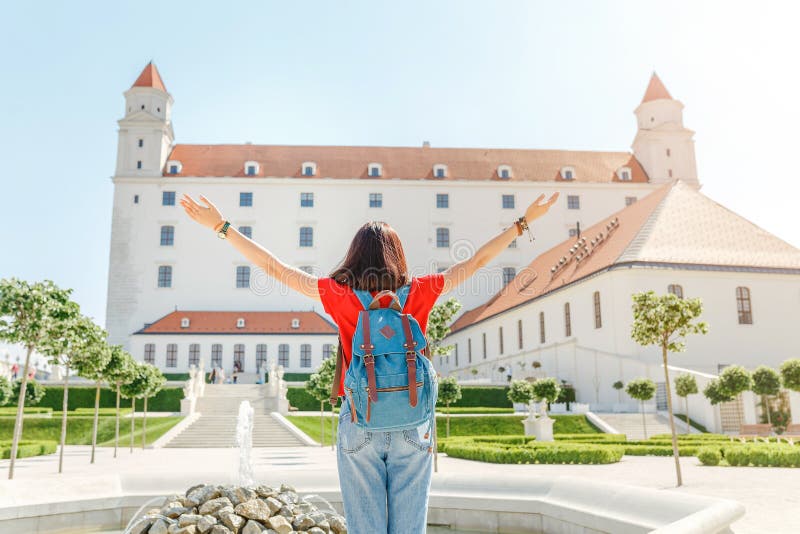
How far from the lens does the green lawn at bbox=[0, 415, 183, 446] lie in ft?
94.1

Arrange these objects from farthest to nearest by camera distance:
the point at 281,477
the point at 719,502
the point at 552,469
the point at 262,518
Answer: the point at 552,469 < the point at 281,477 < the point at 262,518 < the point at 719,502

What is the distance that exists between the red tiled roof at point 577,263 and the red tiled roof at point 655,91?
18513 millimetres

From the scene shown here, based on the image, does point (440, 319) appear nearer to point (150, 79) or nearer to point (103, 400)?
point (103, 400)


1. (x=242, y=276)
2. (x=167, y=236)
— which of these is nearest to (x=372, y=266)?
(x=242, y=276)

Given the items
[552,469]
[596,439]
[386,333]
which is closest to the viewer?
[386,333]

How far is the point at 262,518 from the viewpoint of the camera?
20.9 ft

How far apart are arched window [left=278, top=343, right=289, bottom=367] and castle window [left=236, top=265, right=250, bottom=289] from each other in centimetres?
765

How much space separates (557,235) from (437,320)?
4428 centimetres

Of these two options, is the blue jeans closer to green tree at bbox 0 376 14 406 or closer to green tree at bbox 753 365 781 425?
green tree at bbox 753 365 781 425

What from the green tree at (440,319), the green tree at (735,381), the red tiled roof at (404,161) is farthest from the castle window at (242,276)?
the green tree at (440,319)

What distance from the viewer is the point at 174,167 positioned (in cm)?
5722

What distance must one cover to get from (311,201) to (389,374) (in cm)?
5678

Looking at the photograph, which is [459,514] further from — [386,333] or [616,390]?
[616,390]

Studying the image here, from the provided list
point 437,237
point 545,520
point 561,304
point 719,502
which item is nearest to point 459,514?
point 545,520
